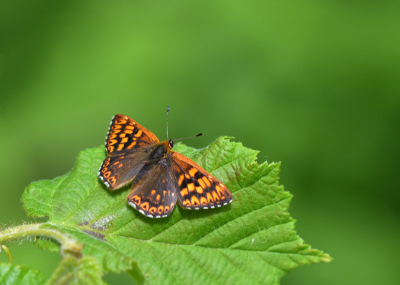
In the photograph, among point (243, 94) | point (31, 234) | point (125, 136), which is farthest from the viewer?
point (243, 94)

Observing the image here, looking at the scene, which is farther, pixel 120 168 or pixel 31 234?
pixel 120 168

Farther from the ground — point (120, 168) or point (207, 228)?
point (120, 168)

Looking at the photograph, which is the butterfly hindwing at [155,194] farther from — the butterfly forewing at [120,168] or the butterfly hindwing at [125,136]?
the butterfly hindwing at [125,136]

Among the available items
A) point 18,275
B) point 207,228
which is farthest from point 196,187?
point 18,275

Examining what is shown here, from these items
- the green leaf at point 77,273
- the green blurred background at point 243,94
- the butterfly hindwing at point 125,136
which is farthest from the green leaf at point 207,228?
the green blurred background at point 243,94

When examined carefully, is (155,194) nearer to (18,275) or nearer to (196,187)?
(196,187)

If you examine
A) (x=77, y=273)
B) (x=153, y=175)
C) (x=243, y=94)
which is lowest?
(x=77, y=273)

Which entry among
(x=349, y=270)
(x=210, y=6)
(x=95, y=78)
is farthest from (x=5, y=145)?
(x=349, y=270)
